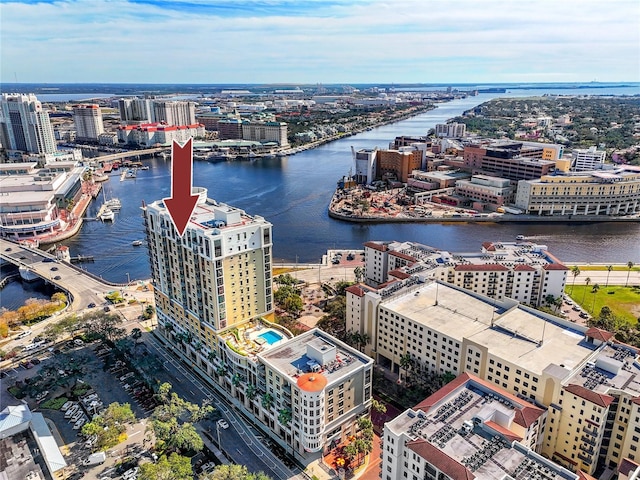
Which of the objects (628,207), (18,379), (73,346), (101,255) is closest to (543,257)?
(628,207)

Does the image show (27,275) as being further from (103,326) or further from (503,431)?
(503,431)

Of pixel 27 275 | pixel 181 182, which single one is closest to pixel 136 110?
pixel 27 275

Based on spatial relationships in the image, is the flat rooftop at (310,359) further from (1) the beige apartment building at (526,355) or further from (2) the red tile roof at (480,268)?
(2) the red tile roof at (480,268)

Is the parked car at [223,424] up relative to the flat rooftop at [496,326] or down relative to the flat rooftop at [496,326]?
down

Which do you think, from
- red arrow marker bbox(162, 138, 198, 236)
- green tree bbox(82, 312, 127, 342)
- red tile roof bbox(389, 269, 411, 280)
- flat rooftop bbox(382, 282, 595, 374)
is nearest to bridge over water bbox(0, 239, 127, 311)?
green tree bbox(82, 312, 127, 342)

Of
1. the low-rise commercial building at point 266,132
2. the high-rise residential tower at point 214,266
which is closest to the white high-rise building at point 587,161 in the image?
the high-rise residential tower at point 214,266

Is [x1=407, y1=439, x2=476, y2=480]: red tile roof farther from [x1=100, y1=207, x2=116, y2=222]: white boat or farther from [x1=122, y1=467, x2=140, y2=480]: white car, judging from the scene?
[x1=100, y1=207, x2=116, y2=222]: white boat
